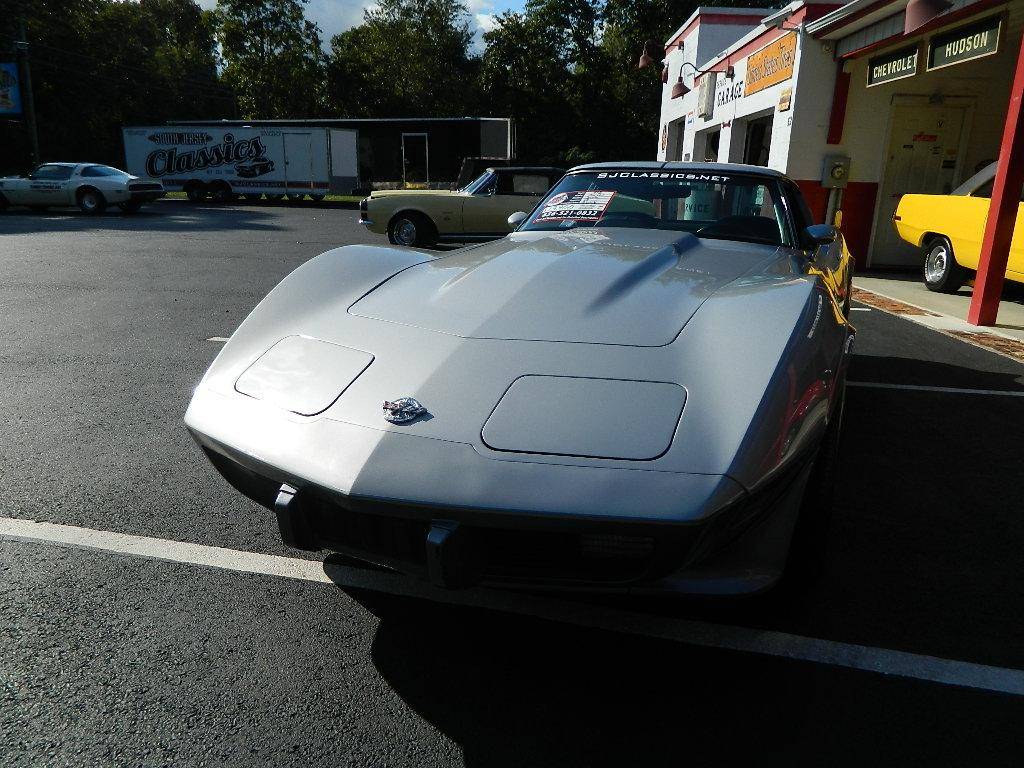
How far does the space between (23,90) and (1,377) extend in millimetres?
33890

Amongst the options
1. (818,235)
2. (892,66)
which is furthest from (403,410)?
(892,66)

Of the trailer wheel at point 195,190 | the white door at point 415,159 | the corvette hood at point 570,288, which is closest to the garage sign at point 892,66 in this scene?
the corvette hood at point 570,288

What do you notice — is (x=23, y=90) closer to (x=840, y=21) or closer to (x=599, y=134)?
(x=599, y=134)

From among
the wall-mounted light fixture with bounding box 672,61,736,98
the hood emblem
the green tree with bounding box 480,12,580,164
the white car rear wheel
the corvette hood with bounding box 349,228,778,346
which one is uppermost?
the green tree with bounding box 480,12,580,164

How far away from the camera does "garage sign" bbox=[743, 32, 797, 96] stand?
1066 cm

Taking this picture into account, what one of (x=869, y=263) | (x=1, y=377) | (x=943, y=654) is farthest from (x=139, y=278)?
(x=869, y=263)

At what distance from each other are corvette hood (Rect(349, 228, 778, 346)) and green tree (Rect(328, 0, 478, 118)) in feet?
147

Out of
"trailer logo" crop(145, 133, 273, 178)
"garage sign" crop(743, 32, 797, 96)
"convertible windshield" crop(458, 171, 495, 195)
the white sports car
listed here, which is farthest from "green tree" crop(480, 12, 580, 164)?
"convertible windshield" crop(458, 171, 495, 195)

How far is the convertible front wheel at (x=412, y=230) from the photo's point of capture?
1119 cm

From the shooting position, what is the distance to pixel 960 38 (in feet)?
24.8

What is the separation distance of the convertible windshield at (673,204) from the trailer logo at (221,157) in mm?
22874

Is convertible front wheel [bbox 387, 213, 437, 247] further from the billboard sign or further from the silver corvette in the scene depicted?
the billboard sign

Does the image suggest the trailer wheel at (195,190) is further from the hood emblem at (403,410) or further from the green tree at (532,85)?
the hood emblem at (403,410)

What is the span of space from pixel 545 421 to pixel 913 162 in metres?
11.1
